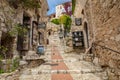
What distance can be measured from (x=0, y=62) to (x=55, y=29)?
20137 millimetres

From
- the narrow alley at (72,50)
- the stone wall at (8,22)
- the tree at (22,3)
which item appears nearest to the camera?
the narrow alley at (72,50)

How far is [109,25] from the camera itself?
355 cm

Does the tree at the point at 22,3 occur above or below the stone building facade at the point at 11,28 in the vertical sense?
above

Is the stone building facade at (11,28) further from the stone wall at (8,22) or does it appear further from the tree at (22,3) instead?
the tree at (22,3)

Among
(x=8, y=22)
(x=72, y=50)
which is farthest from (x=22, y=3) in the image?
(x=72, y=50)

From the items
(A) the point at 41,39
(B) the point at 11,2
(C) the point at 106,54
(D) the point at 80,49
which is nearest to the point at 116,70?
(C) the point at 106,54

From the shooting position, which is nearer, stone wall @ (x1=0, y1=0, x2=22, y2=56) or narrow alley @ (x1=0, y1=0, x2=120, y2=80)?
narrow alley @ (x1=0, y1=0, x2=120, y2=80)

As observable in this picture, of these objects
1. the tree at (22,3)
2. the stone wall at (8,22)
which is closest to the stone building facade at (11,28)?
the stone wall at (8,22)

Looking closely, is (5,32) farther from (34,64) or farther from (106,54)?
(106,54)

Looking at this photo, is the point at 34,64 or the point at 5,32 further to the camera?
the point at 5,32

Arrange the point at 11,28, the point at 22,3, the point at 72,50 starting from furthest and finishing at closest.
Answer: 1. the point at 72,50
2. the point at 22,3
3. the point at 11,28

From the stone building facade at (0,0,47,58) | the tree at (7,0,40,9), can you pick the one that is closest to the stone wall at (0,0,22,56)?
the stone building facade at (0,0,47,58)

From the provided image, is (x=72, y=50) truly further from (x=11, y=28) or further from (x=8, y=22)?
(x=8, y=22)

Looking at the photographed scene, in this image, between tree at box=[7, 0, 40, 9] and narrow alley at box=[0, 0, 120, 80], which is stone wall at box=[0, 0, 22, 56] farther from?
tree at box=[7, 0, 40, 9]
